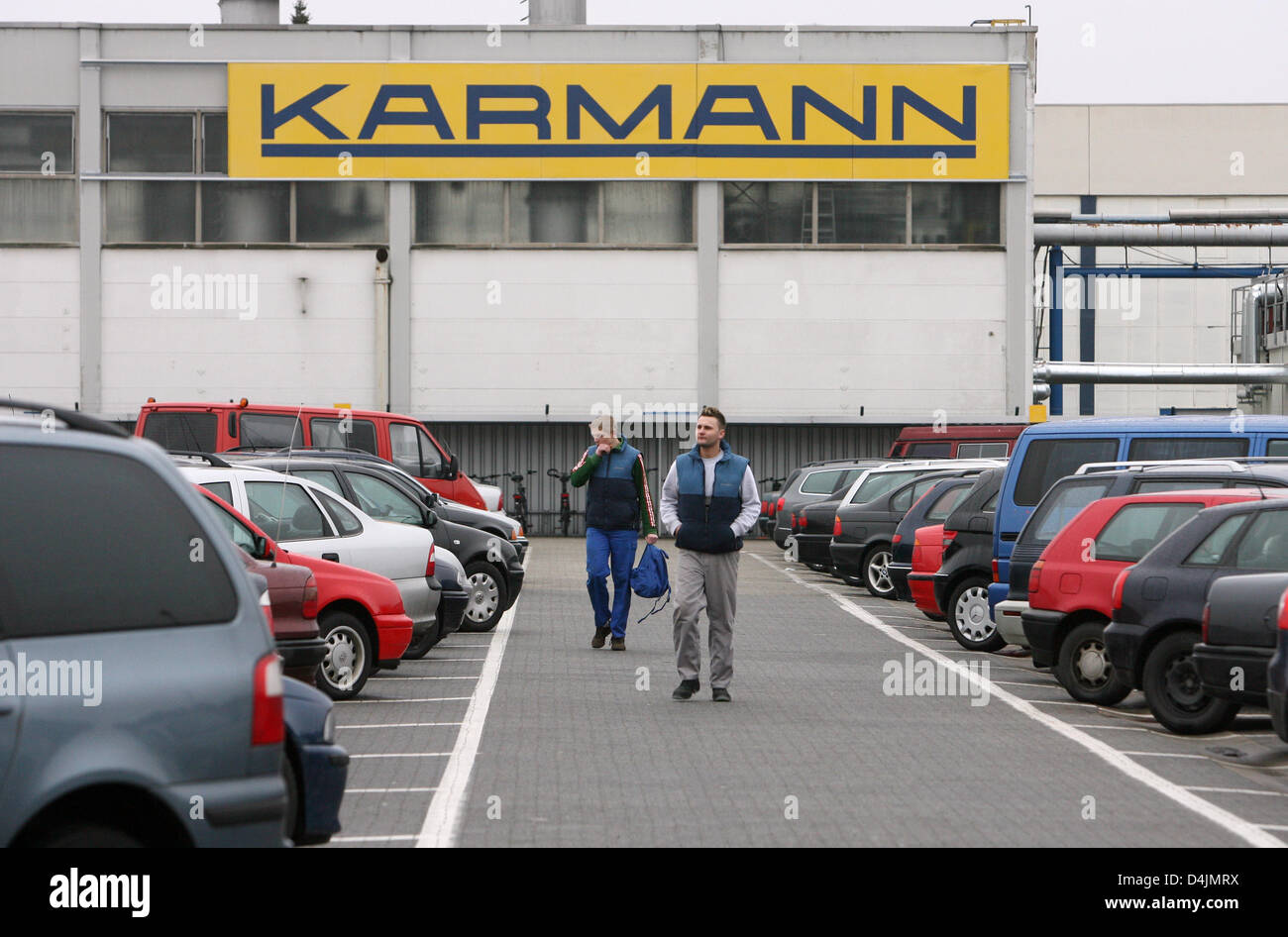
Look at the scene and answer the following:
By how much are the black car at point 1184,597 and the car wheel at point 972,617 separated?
484 centimetres

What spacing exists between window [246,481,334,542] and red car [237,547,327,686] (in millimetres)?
2252

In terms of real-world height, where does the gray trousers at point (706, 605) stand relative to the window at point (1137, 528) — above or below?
below

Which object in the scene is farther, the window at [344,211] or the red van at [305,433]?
the window at [344,211]

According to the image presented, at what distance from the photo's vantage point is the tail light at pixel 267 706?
512 cm

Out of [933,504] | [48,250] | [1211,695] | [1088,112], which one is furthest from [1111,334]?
[1211,695]

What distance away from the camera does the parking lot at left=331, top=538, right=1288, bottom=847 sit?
7.80m

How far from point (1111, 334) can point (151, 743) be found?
58750 millimetres

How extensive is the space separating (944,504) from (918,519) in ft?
1.21

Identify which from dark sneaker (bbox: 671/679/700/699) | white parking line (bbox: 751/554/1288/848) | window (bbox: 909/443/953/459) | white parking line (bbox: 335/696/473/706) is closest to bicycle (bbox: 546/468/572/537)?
window (bbox: 909/443/953/459)

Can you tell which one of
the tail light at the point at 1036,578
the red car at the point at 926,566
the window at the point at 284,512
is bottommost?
the red car at the point at 926,566

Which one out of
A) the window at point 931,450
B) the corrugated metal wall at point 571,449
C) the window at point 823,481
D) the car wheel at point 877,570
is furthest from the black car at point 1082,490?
the corrugated metal wall at point 571,449

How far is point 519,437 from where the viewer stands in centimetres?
4022

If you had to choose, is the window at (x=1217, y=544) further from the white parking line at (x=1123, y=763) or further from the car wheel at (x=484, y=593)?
the car wheel at (x=484, y=593)

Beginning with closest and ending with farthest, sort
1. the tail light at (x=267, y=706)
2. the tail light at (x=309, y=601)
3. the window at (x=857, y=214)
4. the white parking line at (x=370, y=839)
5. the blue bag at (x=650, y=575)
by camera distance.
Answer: the tail light at (x=267, y=706)
the white parking line at (x=370, y=839)
the tail light at (x=309, y=601)
the blue bag at (x=650, y=575)
the window at (x=857, y=214)
